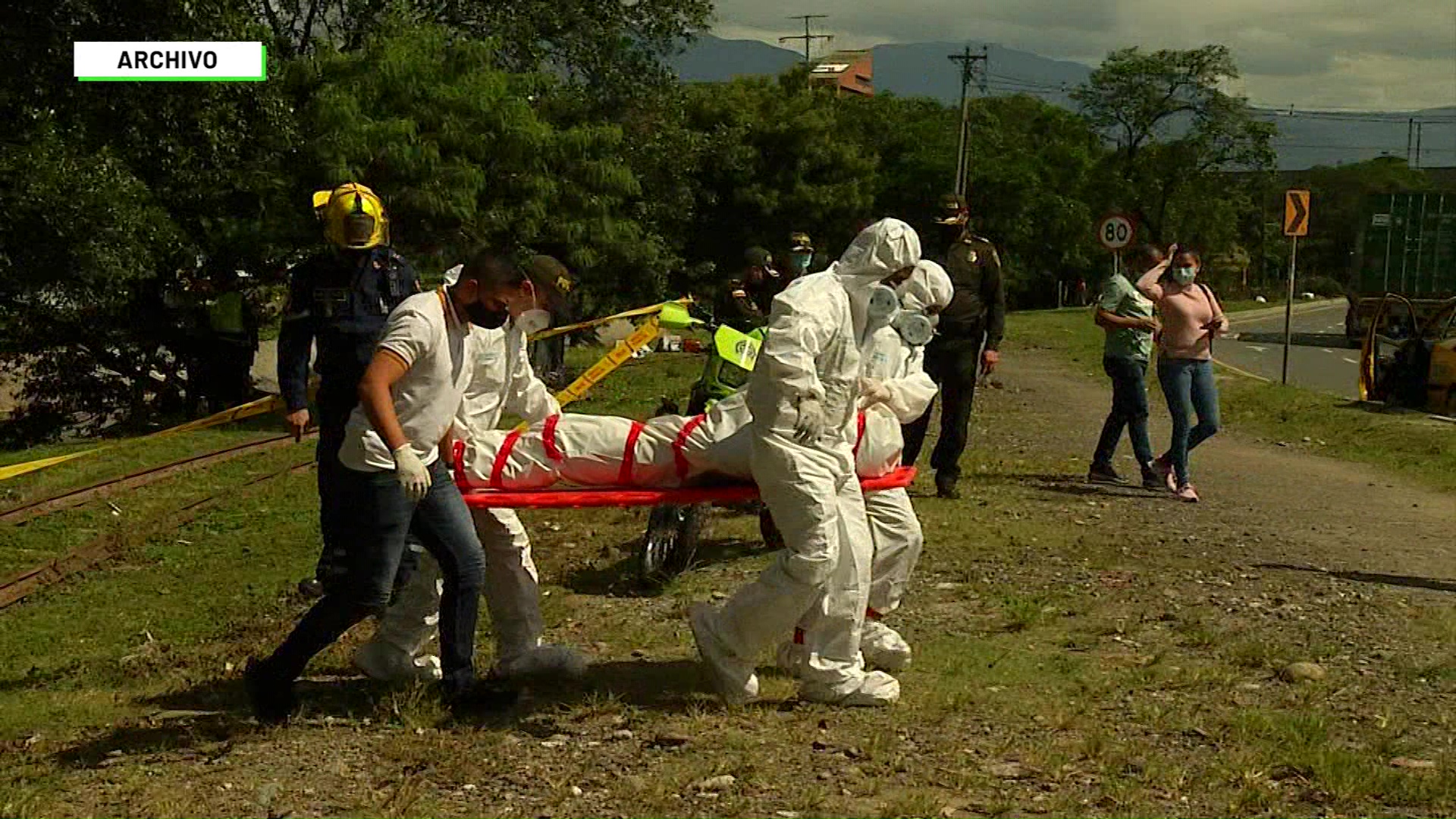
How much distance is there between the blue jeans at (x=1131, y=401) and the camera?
12656 millimetres

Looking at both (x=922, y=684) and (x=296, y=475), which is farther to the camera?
(x=296, y=475)

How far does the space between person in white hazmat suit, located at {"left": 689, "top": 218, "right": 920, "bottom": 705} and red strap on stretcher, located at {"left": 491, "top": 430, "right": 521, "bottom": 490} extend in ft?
2.81

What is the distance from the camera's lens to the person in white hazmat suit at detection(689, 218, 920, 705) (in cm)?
612

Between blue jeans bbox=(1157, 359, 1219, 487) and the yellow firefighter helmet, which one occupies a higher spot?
the yellow firefighter helmet

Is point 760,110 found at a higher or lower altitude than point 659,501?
higher

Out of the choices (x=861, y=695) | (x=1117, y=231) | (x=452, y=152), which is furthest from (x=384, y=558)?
(x=1117, y=231)

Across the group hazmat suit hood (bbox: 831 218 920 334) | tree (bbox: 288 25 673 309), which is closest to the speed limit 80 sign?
tree (bbox: 288 25 673 309)

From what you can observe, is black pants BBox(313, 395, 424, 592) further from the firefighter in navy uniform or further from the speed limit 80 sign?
the speed limit 80 sign

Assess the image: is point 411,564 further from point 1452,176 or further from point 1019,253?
point 1452,176

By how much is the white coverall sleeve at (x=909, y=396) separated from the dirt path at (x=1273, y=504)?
12.9ft

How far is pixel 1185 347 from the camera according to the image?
12.3 meters

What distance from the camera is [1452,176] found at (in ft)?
434

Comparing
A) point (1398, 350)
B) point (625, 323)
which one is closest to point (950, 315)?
point (1398, 350)

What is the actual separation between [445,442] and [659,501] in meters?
0.79
